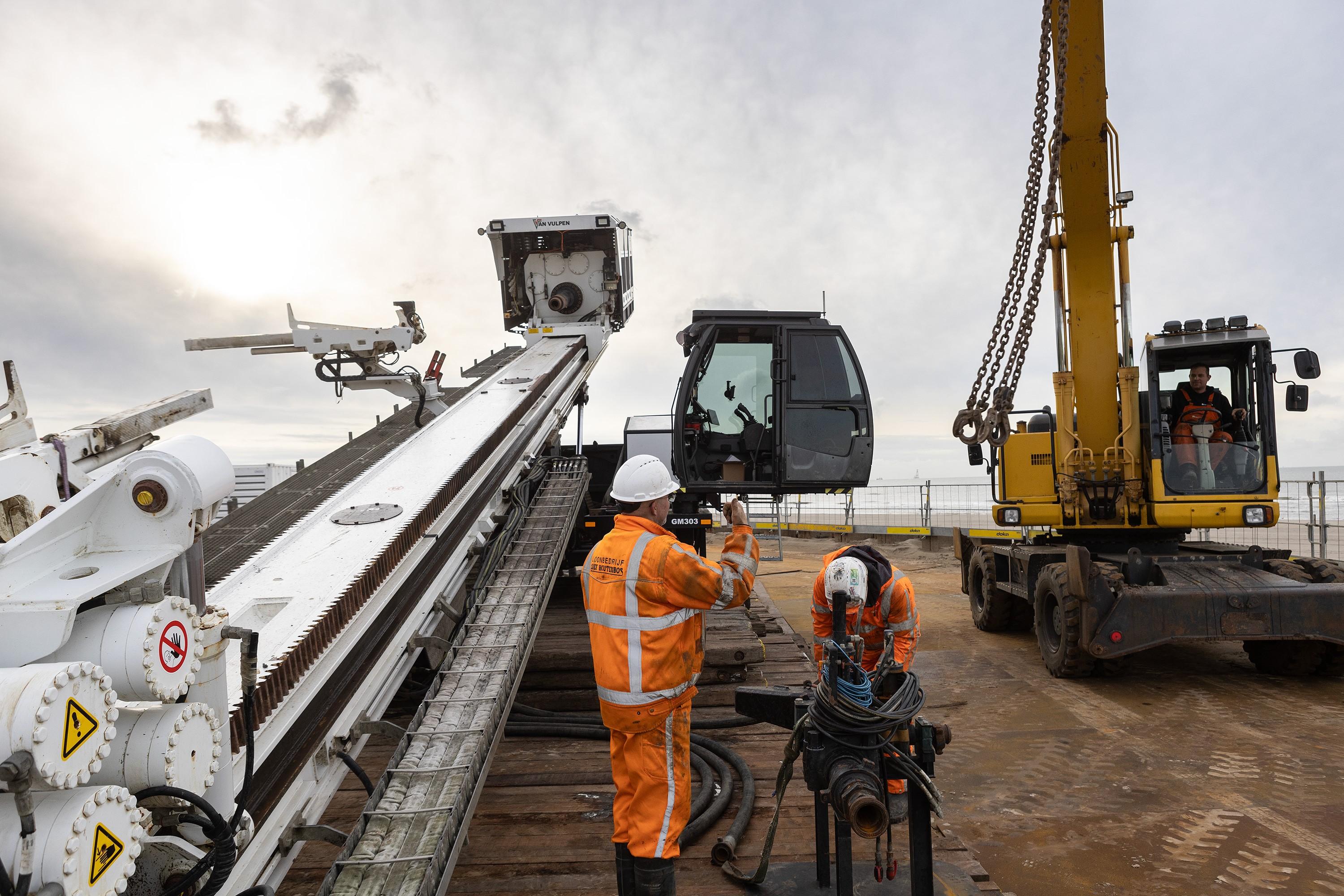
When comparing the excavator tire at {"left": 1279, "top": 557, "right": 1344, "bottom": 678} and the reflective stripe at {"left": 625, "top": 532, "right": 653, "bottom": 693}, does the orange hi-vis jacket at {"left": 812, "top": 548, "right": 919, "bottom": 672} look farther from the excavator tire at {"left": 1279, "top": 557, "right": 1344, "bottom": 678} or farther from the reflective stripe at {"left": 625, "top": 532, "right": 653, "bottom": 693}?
the excavator tire at {"left": 1279, "top": 557, "right": 1344, "bottom": 678}

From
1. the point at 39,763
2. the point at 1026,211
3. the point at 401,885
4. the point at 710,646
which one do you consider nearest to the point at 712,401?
the point at 710,646

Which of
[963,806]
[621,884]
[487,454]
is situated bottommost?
[963,806]

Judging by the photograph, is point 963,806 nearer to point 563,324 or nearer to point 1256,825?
point 1256,825

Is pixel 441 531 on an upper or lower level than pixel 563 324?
lower

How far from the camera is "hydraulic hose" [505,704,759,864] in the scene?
3629 millimetres

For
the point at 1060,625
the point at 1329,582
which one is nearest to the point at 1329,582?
the point at 1329,582

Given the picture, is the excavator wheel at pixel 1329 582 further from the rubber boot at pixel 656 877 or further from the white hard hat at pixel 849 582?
the rubber boot at pixel 656 877

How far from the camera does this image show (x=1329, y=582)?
21.9ft

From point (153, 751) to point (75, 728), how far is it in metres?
0.30

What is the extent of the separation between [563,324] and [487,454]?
5958 mm

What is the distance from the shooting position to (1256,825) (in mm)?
4301

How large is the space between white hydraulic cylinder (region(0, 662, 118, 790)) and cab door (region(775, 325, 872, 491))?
4927 millimetres

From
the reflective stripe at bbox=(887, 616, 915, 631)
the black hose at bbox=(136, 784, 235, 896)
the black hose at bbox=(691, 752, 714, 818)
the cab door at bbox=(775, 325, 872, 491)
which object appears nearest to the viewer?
the black hose at bbox=(136, 784, 235, 896)

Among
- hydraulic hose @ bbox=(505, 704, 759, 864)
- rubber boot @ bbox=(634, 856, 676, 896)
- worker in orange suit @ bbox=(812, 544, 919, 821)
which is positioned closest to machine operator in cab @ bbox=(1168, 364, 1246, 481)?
worker in orange suit @ bbox=(812, 544, 919, 821)
